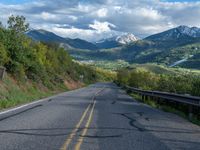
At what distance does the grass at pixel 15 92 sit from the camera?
26584 mm

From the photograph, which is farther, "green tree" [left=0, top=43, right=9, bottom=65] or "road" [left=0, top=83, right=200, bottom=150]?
"green tree" [left=0, top=43, right=9, bottom=65]

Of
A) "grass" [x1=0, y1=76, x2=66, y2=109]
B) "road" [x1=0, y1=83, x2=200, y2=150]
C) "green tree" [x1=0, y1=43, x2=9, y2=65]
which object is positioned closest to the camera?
"road" [x1=0, y1=83, x2=200, y2=150]

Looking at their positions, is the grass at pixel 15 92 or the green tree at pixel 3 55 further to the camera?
the green tree at pixel 3 55

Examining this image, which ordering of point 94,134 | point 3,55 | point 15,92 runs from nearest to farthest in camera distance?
1. point 94,134
2. point 15,92
3. point 3,55

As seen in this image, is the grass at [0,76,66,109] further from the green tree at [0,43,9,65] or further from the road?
the road

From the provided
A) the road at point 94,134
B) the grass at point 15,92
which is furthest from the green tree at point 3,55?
the road at point 94,134

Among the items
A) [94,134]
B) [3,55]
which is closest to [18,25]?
[3,55]

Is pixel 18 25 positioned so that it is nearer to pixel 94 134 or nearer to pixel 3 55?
pixel 3 55

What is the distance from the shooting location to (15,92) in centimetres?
3334

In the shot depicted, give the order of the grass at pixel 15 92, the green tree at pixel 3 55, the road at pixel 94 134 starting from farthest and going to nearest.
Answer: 1. the green tree at pixel 3 55
2. the grass at pixel 15 92
3. the road at pixel 94 134

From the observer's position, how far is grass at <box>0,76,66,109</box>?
2658cm

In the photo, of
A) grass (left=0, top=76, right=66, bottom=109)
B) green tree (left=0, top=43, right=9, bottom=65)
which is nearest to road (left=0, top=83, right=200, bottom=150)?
grass (left=0, top=76, right=66, bottom=109)

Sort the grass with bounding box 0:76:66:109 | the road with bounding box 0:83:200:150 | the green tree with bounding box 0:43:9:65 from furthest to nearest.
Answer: the green tree with bounding box 0:43:9:65, the grass with bounding box 0:76:66:109, the road with bounding box 0:83:200:150

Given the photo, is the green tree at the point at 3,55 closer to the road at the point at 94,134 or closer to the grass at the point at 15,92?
the grass at the point at 15,92
